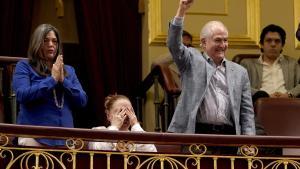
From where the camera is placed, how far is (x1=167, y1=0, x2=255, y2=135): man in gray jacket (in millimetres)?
5176

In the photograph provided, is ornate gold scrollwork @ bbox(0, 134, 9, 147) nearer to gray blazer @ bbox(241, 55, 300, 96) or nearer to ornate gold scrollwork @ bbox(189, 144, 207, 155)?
ornate gold scrollwork @ bbox(189, 144, 207, 155)

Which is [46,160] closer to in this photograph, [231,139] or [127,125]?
[127,125]

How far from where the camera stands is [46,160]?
15.7 ft

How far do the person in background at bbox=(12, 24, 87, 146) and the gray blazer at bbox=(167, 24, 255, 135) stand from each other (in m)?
0.56

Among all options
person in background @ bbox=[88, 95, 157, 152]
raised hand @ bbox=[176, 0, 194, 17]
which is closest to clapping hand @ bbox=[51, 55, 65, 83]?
person in background @ bbox=[88, 95, 157, 152]

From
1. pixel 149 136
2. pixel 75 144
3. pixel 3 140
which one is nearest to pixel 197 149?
pixel 149 136

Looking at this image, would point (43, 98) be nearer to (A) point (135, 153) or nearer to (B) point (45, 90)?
(B) point (45, 90)

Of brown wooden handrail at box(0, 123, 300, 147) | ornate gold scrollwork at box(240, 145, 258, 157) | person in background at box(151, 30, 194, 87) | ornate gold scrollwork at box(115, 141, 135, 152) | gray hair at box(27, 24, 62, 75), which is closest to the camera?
brown wooden handrail at box(0, 123, 300, 147)

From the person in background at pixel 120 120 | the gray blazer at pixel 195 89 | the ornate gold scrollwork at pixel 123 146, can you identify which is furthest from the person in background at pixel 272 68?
the ornate gold scrollwork at pixel 123 146

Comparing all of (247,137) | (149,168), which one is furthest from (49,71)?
(247,137)

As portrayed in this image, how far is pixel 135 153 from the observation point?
16.0ft

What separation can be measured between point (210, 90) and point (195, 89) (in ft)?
0.34

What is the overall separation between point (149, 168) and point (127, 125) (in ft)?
1.39

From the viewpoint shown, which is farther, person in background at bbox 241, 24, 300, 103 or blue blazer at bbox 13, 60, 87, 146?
person in background at bbox 241, 24, 300, 103
